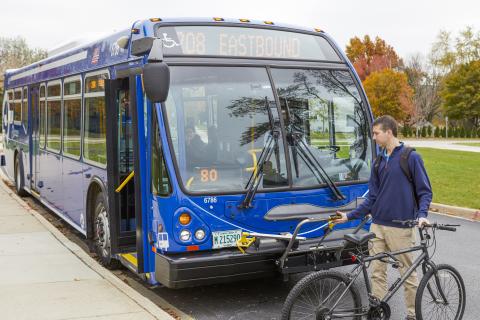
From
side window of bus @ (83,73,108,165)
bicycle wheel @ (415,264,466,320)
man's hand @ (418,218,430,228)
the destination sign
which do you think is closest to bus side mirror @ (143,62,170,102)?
the destination sign

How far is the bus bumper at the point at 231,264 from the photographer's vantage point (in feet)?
18.1

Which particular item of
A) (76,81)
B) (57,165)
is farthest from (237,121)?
(57,165)

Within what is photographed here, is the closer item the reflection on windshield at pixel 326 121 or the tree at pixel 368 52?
the reflection on windshield at pixel 326 121

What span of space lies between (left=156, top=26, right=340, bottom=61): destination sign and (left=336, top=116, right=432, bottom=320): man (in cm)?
172

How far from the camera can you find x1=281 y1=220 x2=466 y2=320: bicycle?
15.5 ft

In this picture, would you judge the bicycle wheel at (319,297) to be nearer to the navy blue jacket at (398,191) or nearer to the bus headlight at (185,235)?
the navy blue jacket at (398,191)

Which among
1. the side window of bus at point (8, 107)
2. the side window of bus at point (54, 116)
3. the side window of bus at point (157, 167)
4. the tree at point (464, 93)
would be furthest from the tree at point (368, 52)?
the side window of bus at point (157, 167)

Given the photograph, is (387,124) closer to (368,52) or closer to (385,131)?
(385,131)

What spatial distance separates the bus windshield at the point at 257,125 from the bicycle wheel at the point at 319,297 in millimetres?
1452

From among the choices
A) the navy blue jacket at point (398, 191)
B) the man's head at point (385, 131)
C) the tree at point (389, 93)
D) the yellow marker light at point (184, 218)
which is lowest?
the yellow marker light at point (184, 218)

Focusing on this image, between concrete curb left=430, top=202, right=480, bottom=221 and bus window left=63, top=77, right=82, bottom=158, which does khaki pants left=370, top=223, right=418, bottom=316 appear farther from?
concrete curb left=430, top=202, right=480, bottom=221

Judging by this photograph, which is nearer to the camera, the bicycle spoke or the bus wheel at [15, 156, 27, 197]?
the bicycle spoke

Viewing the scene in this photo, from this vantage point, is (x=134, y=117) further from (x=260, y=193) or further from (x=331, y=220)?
(x=331, y=220)

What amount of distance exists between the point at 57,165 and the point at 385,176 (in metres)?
6.23
